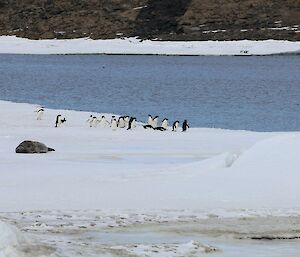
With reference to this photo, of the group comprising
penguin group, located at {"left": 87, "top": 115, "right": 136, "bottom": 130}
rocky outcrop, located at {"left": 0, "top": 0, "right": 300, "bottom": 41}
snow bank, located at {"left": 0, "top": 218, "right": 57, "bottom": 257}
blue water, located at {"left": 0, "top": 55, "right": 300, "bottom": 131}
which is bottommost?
snow bank, located at {"left": 0, "top": 218, "right": 57, "bottom": 257}

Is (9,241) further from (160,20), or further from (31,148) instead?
(160,20)

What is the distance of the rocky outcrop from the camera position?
98.8m

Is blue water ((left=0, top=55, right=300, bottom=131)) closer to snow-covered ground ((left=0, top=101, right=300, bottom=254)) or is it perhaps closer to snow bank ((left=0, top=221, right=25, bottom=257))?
snow-covered ground ((left=0, top=101, right=300, bottom=254))

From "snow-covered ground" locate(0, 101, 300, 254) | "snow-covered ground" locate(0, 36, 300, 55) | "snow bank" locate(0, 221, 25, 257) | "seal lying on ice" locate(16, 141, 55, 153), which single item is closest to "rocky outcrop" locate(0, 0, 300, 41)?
"snow-covered ground" locate(0, 36, 300, 55)

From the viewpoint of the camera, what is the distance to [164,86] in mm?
50938

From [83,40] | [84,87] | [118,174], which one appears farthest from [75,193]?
[83,40]

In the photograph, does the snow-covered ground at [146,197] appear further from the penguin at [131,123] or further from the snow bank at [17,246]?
the penguin at [131,123]

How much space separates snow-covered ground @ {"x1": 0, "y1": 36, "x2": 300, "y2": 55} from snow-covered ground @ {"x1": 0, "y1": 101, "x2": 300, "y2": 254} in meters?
77.0

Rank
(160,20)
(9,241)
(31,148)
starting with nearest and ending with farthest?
(9,241) < (31,148) < (160,20)

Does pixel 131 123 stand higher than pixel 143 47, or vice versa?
pixel 143 47

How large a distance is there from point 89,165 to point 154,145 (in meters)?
4.74

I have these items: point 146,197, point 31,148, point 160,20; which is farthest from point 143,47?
point 146,197

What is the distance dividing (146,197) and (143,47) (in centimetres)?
8765

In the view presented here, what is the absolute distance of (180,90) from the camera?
155ft
